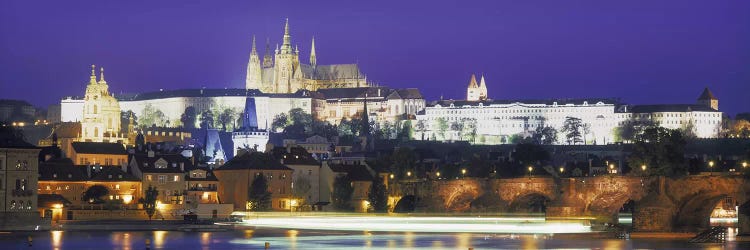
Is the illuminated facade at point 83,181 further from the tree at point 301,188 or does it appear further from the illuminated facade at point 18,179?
the illuminated facade at point 18,179

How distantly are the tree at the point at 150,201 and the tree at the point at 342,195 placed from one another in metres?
17.6

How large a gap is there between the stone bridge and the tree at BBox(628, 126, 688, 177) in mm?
1158

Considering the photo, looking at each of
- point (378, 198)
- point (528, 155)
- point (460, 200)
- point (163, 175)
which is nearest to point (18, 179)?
point (163, 175)

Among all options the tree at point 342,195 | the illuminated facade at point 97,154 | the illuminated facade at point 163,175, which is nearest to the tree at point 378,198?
the tree at point 342,195

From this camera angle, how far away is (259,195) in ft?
391

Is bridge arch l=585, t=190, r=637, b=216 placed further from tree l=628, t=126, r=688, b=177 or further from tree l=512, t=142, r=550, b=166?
tree l=512, t=142, r=550, b=166

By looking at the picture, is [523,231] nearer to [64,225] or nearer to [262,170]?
[64,225]

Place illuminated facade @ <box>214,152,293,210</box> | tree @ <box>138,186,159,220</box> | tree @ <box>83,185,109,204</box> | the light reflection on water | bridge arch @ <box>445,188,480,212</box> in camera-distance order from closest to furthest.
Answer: the light reflection on water, tree @ <box>138,186,159,220</box>, bridge arch @ <box>445,188,480,212</box>, tree @ <box>83,185,109,204</box>, illuminated facade @ <box>214,152,293,210</box>

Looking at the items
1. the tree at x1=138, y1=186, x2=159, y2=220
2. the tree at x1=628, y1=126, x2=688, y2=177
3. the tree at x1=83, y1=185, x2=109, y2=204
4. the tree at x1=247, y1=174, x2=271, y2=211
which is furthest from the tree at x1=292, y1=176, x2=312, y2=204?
the tree at x1=628, y1=126, x2=688, y2=177

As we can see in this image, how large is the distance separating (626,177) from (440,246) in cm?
2258

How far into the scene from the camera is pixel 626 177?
301 feet

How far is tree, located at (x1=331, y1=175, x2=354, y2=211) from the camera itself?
125m

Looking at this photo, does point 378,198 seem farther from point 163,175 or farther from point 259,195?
point 163,175

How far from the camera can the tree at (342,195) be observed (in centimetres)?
12536
